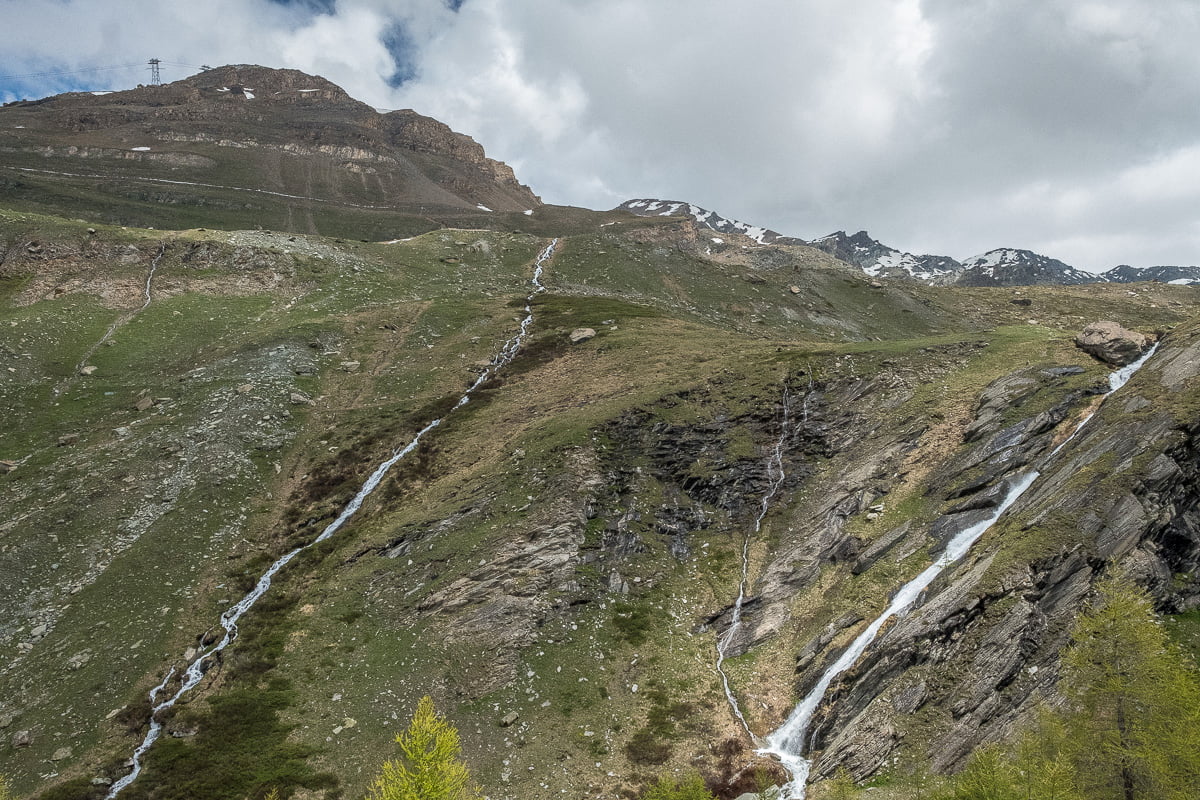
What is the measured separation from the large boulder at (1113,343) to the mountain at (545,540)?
674mm

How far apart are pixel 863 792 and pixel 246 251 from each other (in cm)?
9125

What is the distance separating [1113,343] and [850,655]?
107 ft

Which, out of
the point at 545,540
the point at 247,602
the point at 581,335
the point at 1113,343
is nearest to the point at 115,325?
the point at 247,602

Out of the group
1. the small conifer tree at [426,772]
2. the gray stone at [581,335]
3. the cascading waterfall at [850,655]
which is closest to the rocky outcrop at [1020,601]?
the cascading waterfall at [850,655]

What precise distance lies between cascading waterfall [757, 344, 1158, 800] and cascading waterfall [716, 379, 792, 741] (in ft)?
5.70

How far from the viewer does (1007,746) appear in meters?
21.7

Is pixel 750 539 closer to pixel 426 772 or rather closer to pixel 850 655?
pixel 850 655

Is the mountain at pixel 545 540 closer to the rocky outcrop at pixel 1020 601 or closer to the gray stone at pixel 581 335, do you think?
the rocky outcrop at pixel 1020 601

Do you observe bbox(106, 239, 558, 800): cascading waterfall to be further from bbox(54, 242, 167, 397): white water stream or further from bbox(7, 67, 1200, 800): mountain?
bbox(54, 242, 167, 397): white water stream

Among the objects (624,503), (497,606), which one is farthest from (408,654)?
(624,503)

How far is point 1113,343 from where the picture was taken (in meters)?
43.4

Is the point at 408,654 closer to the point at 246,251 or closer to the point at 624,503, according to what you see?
the point at 624,503

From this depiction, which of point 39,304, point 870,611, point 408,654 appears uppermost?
point 39,304

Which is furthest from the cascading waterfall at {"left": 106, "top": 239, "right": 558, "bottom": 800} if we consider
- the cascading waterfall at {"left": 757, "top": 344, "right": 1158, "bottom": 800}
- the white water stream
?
the white water stream
